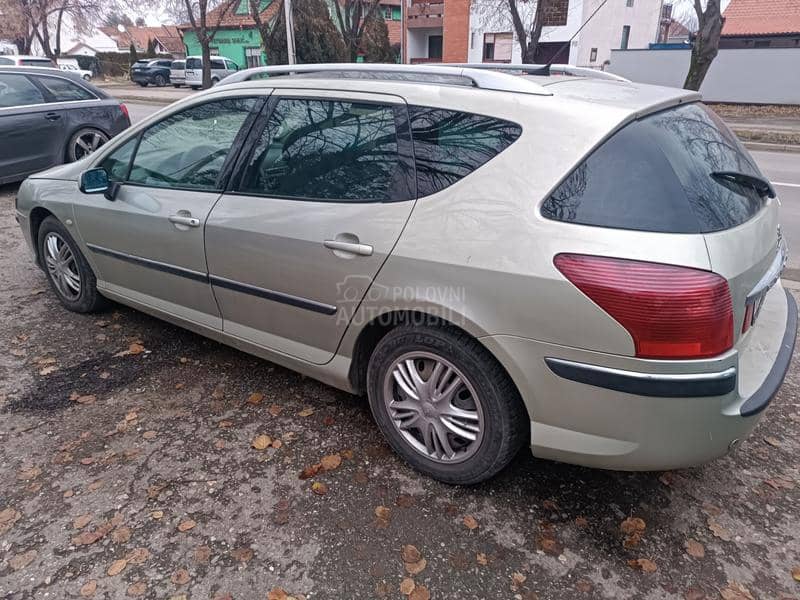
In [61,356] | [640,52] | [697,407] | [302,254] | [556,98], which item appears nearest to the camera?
[697,407]

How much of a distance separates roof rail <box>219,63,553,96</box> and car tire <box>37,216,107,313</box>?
1.73 metres

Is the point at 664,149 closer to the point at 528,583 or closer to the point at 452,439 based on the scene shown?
the point at 452,439

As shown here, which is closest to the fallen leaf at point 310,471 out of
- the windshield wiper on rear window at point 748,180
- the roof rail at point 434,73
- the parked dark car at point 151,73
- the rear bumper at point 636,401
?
the rear bumper at point 636,401

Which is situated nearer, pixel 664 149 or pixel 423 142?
pixel 664 149

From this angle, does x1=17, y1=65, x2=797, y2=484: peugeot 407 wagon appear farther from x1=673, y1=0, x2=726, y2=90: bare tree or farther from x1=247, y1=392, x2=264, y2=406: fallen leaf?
x1=673, y1=0, x2=726, y2=90: bare tree

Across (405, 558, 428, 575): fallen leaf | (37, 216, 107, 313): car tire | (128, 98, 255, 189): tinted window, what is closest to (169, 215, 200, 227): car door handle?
(128, 98, 255, 189): tinted window

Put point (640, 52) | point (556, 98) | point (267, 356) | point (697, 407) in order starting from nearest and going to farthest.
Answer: point (697, 407) < point (556, 98) < point (267, 356) < point (640, 52)

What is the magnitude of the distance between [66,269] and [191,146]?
1.64 metres

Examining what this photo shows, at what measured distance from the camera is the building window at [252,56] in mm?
45656

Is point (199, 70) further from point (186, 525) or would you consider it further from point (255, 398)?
point (186, 525)

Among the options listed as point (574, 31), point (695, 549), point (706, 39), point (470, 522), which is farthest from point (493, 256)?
point (574, 31)

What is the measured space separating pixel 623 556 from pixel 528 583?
403mm

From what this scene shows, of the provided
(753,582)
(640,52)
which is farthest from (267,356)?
(640,52)

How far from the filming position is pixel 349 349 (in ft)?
8.84
